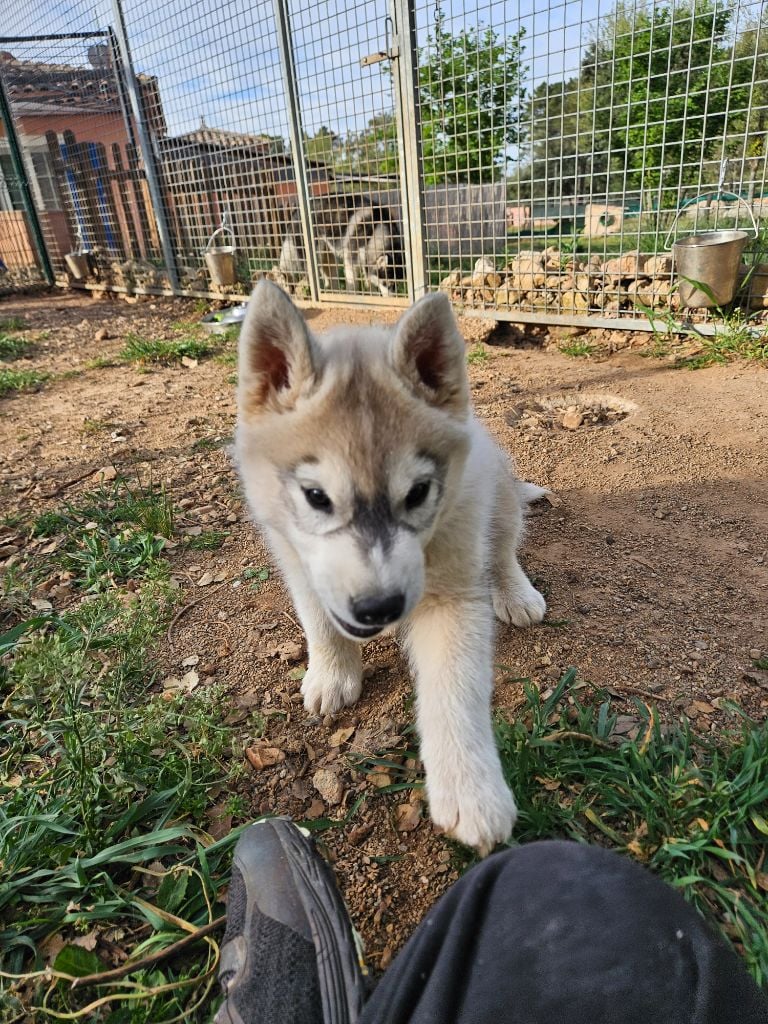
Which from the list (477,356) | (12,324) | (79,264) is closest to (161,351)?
(477,356)

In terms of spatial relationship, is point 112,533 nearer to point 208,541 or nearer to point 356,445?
point 208,541

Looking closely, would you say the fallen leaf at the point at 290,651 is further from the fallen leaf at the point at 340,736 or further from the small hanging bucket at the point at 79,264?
the small hanging bucket at the point at 79,264

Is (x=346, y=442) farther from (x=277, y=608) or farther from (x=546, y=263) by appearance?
(x=546, y=263)

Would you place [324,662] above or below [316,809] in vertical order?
above

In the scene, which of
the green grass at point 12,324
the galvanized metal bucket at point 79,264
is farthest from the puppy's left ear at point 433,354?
the galvanized metal bucket at point 79,264

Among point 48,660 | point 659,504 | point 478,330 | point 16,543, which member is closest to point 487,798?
point 48,660

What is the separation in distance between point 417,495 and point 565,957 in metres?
0.98

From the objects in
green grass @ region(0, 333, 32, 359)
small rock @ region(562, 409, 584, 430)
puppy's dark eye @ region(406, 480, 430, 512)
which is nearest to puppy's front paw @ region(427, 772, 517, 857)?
puppy's dark eye @ region(406, 480, 430, 512)

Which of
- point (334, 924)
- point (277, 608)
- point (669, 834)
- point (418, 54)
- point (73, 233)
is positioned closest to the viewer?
point (334, 924)

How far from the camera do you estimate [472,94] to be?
19.5 ft

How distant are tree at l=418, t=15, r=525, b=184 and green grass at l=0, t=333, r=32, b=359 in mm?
4821

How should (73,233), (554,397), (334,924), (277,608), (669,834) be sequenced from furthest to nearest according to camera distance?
(73,233) → (554,397) → (277,608) → (669,834) → (334,924)

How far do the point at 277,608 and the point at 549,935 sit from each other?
1663mm

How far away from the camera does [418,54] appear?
5980mm
